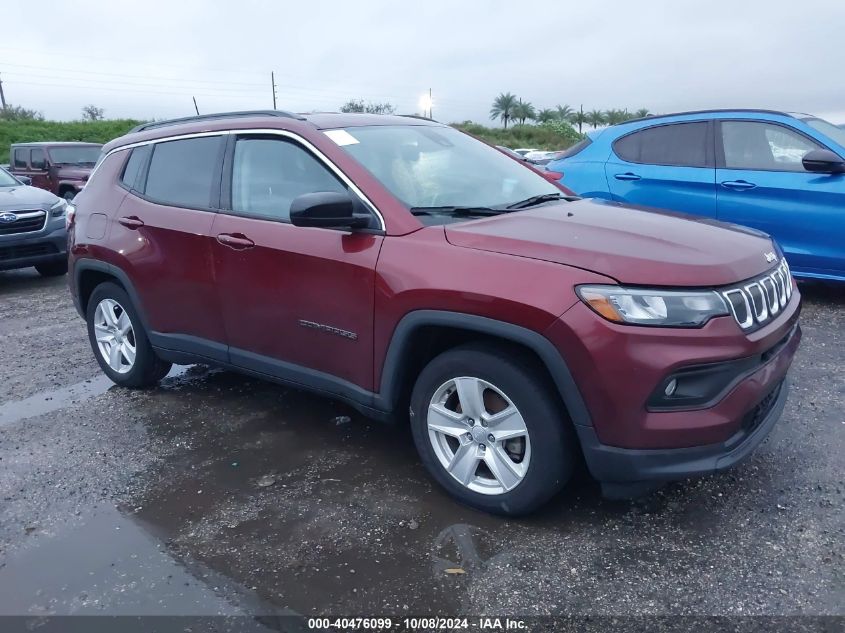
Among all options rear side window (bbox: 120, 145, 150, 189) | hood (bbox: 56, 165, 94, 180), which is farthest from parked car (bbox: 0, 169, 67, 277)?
hood (bbox: 56, 165, 94, 180)

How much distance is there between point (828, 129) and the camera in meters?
6.15

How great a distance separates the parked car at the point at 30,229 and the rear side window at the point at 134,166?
15.5ft

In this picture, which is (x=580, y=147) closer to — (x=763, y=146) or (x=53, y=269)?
(x=763, y=146)

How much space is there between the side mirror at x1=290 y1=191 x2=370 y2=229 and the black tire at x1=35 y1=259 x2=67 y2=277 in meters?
7.24

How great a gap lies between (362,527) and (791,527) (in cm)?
177

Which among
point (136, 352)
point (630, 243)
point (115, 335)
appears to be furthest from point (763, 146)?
point (115, 335)

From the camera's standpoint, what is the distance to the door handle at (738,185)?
6.01 meters

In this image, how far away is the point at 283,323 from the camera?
3.57 metres

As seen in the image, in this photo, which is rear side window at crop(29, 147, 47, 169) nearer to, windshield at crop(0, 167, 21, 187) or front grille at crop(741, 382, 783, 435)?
windshield at crop(0, 167, 21, 187)

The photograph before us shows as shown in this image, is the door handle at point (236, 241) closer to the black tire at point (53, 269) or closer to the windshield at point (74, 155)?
the black tire at point (53, 269)

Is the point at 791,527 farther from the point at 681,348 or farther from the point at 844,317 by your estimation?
the point at 844,317

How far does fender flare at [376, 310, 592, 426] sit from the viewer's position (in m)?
2.66

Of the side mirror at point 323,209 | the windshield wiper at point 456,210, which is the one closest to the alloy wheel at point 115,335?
the side mirror at point 323,209

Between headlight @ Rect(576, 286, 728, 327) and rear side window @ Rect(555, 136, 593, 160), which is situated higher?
rear side window @ Rect(555, 136, 593, 160)
